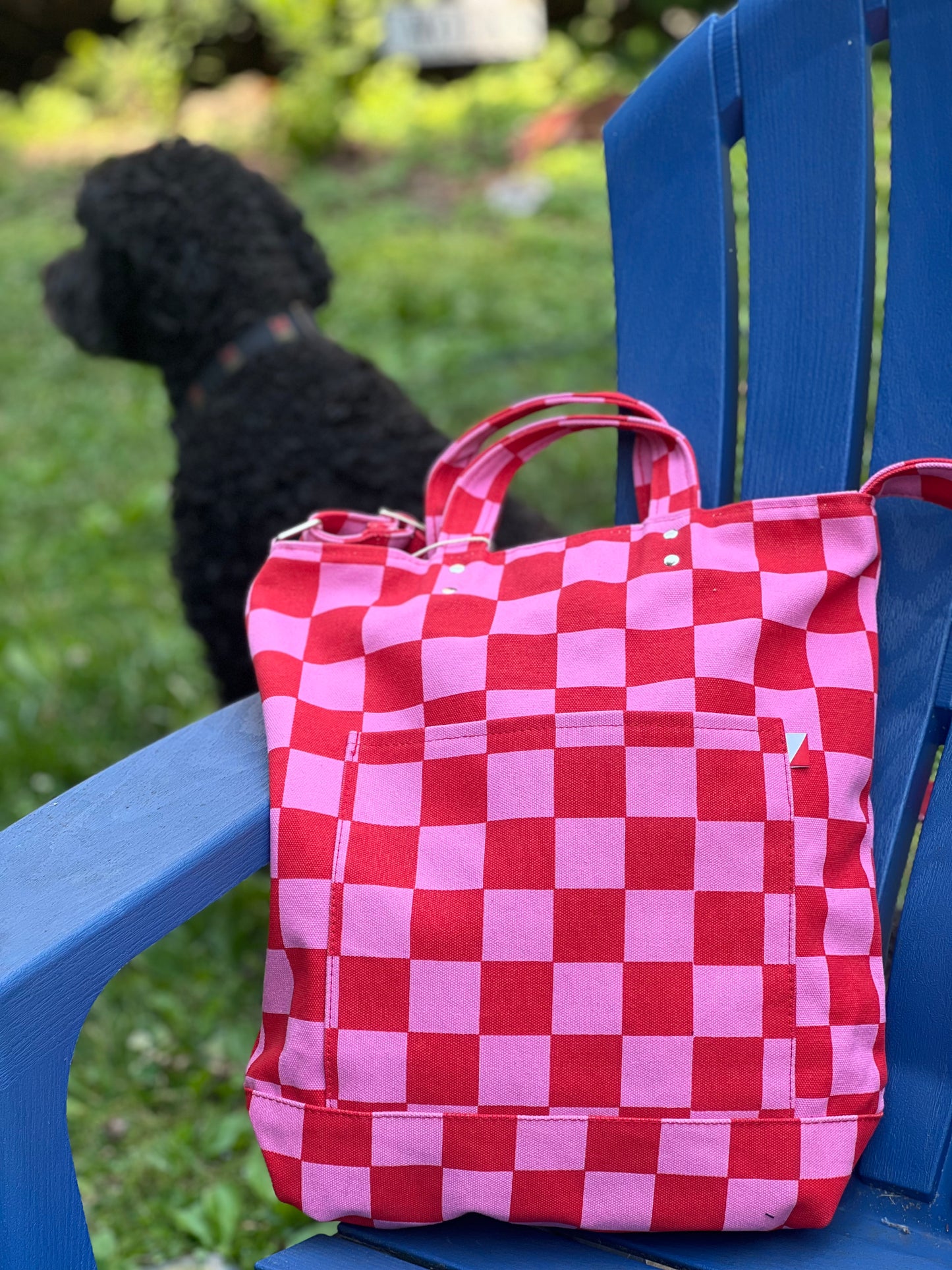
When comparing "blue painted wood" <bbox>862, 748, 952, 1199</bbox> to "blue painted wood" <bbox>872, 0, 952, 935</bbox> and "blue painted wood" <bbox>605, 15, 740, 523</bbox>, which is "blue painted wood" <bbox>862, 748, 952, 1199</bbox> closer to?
"blue painted wood" <bbox>872, 0, 952, 935</bbox>

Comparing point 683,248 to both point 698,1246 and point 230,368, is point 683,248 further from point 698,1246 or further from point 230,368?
point 230,368

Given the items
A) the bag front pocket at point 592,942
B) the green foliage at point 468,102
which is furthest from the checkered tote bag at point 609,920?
the green foliage at point 468,102

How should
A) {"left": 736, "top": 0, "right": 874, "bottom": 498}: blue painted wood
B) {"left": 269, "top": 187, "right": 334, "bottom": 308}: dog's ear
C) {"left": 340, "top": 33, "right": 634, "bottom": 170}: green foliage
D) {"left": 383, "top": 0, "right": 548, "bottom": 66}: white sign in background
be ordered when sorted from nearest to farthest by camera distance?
{"left": 736, "top": 0, "right": 874, "bottom": 498}: blue painted wood → {"left": 269, "top": 187, "right": 334, "bottom": 308}: dog's ear → {"left": 383, "top": 0, "right": 548, "bottom": 66}: white sign in background → {"left": 340, "top": 33, "right": 634, "bottom": 170}: green foliage

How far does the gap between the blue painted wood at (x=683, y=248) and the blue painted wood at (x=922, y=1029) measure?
393 mm

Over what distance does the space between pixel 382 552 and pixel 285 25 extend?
7060mm

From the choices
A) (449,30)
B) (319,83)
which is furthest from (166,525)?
(319,83)

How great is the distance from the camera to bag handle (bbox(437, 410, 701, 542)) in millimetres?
1096

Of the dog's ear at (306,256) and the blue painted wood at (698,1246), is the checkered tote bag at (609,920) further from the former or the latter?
the dog's ear at (306,256)

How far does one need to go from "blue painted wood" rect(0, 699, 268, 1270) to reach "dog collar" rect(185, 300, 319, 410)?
46.3 inches

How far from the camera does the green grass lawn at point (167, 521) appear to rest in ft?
5.25

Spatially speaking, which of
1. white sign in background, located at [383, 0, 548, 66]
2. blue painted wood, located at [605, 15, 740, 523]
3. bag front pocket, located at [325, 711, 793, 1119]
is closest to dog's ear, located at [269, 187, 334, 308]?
blue painted wood, located at [605, 15, 740, 523]

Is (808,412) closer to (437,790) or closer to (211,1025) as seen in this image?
(437,790)

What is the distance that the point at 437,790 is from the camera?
0.95m

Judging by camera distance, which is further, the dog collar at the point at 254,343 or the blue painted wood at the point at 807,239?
the dog collar at the point at 254,343
